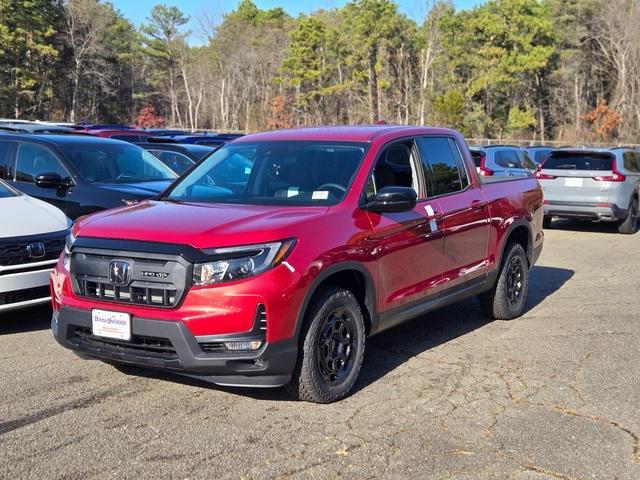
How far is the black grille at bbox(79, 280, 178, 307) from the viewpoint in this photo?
171 inches

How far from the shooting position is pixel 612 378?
17.9 ft

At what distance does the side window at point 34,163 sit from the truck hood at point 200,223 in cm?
394

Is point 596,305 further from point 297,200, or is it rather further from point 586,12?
point 586,12

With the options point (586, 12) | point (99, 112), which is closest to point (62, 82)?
point (99, 112)

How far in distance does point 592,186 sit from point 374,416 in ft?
37.4

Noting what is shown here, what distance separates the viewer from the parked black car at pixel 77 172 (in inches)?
326

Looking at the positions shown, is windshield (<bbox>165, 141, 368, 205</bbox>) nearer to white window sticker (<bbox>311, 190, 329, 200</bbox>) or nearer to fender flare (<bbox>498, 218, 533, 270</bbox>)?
white window sticker (<bbox>311, 190, 329, 200</bbox>)

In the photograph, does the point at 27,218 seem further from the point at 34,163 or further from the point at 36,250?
the point at 34,163

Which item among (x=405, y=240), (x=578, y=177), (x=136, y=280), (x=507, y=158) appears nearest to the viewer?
(x=136, y=280)

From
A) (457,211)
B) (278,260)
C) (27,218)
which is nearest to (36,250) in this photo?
(27,218)

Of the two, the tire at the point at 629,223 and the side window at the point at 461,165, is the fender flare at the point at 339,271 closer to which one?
the side window at the point at 461,165

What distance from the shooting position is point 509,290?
734 centimetres

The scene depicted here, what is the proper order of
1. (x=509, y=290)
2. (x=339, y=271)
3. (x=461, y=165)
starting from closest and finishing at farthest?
1. (x=339, y=271)
2. (x=461, y=165)
3. (x=509, y=290)

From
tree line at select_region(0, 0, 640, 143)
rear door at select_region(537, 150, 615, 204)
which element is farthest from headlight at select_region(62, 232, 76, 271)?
tree line at select_region(0, 0, 640, 143)
